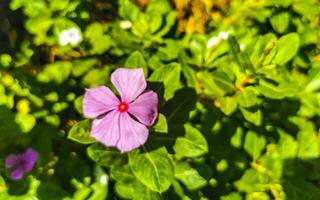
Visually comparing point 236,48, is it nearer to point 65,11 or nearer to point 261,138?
point 261,138

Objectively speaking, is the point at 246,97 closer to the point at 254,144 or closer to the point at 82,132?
the point at 254,144

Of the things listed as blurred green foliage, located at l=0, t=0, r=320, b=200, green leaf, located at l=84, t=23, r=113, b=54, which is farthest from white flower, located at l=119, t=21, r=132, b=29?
green leaf, located at l=84, t=23, r=113, b=54

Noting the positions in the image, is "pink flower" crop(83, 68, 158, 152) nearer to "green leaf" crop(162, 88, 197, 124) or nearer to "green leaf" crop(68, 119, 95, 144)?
"green leaf" crop(68, 119, 95, 144)

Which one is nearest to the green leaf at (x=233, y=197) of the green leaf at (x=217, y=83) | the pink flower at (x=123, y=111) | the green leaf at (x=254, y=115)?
the green leaf at (x=254, y=115)

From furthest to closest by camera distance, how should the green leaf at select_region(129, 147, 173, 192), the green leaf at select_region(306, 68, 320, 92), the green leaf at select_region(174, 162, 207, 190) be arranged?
the green leaf at select_region(306, 68, 320, 92) < the green leaf at select_region(174, 162, 207, 190) < the green leaf at select_region(129, 147, 173, 192)

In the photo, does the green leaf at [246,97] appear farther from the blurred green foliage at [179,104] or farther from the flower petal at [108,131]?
the flower petal at [108,131]

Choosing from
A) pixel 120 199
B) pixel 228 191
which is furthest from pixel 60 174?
pixel 228 191

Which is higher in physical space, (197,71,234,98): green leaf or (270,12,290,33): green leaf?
(270,12,290,33): green leaf
